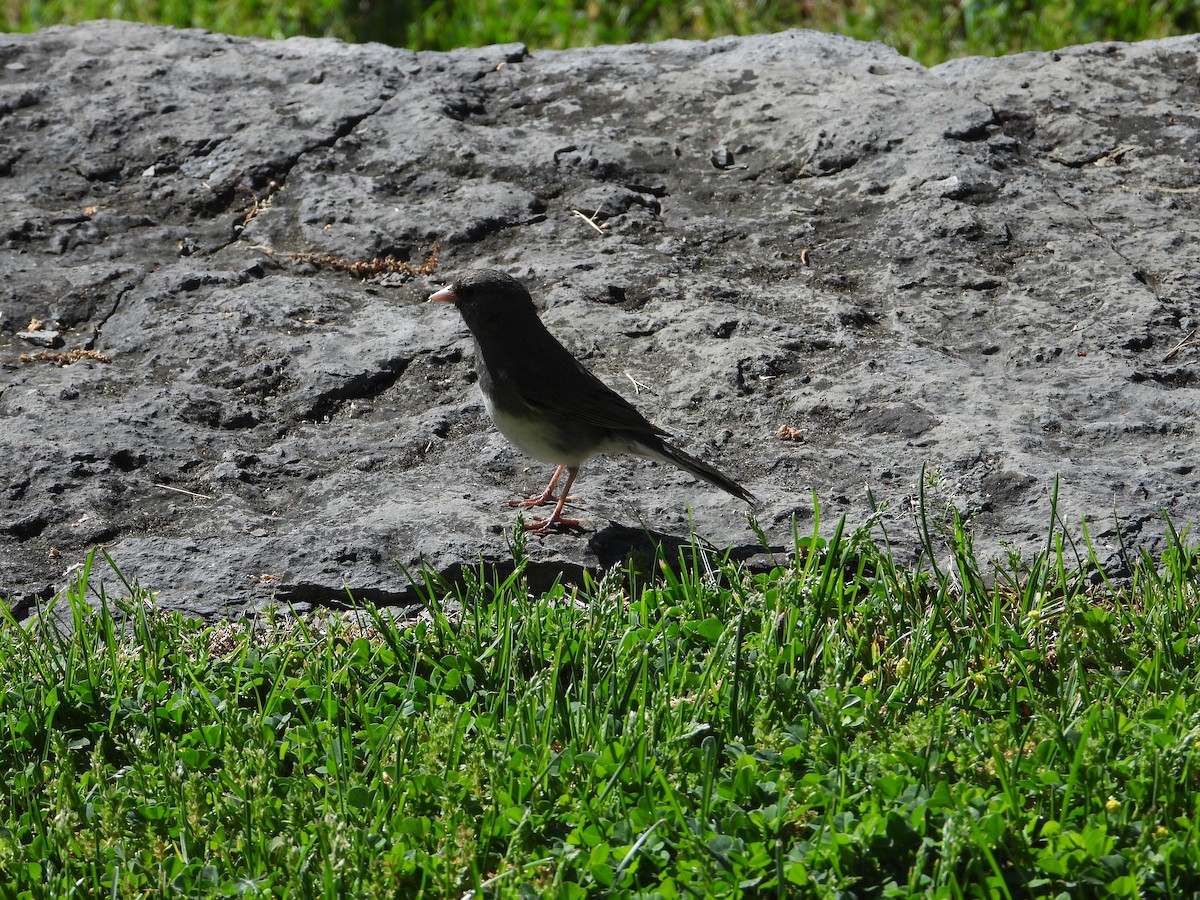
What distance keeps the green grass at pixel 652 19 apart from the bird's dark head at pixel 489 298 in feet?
17.2

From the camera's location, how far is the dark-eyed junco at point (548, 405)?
13.6 ft

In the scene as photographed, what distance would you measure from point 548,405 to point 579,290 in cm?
114

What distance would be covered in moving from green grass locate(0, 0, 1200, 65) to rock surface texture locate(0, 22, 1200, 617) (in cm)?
268

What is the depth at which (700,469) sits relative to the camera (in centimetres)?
404

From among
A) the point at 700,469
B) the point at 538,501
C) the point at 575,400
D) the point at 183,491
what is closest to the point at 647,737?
the point at 700,469

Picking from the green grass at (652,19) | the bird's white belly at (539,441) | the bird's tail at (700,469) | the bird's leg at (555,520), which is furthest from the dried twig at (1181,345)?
the green grass at (652,19)

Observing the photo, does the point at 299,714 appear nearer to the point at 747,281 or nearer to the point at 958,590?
the point at 958,590

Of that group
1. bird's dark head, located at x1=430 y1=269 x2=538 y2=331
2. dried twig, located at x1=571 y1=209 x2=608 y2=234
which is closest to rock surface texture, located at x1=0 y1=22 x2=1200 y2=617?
dried twig, located at x1=571 y1=209 x2=608 y2=234

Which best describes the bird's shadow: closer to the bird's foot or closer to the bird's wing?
the bird's foot

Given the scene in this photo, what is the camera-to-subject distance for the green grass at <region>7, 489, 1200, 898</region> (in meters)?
2.74

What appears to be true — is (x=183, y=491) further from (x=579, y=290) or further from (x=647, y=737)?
(x=647, y=737)

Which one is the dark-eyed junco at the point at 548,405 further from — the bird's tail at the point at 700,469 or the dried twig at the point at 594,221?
the dried twig at the point at 594,221

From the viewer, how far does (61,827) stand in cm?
282

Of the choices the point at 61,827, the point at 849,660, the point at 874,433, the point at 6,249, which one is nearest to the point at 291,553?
the point at 61,827
